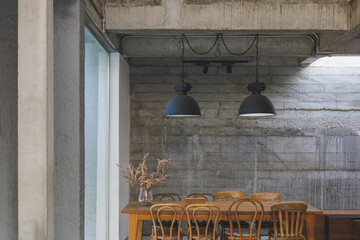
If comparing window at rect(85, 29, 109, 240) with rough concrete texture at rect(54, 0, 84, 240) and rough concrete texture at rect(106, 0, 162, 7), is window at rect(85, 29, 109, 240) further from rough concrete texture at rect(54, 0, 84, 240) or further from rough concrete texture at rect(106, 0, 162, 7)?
rough concrete texture at rect(54, 0, 84, 240)

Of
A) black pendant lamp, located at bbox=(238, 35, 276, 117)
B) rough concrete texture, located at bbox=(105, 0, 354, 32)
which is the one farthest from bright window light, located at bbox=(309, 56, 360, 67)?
black pendant lamp, located at bbox=(238, 35, 276, 117)

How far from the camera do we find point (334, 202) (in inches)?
243

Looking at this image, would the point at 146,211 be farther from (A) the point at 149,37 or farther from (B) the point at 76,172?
(A) the point at 149,37

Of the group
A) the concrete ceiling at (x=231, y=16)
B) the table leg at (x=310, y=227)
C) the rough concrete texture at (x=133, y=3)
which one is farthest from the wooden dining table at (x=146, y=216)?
the rough concrete texture at (x=133, y=3)

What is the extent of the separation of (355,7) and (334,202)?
11.4 feet

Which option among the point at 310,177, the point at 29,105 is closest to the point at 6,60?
the point at 29,105

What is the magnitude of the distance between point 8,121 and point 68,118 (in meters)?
0.55

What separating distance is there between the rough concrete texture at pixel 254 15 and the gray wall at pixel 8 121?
74.5 inches

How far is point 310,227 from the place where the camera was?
4.35 meters

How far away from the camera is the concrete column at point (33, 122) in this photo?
2291 mm

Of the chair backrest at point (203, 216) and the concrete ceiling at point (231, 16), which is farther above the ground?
the concrete ceiling at point (231, 16)

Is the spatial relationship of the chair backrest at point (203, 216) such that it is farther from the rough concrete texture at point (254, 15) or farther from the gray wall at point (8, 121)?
the rough concrete texture at point (254, 15)

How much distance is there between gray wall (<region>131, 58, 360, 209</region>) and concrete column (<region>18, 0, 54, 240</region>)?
391 centimetres

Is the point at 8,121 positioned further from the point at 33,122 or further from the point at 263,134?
the point at 263,134
